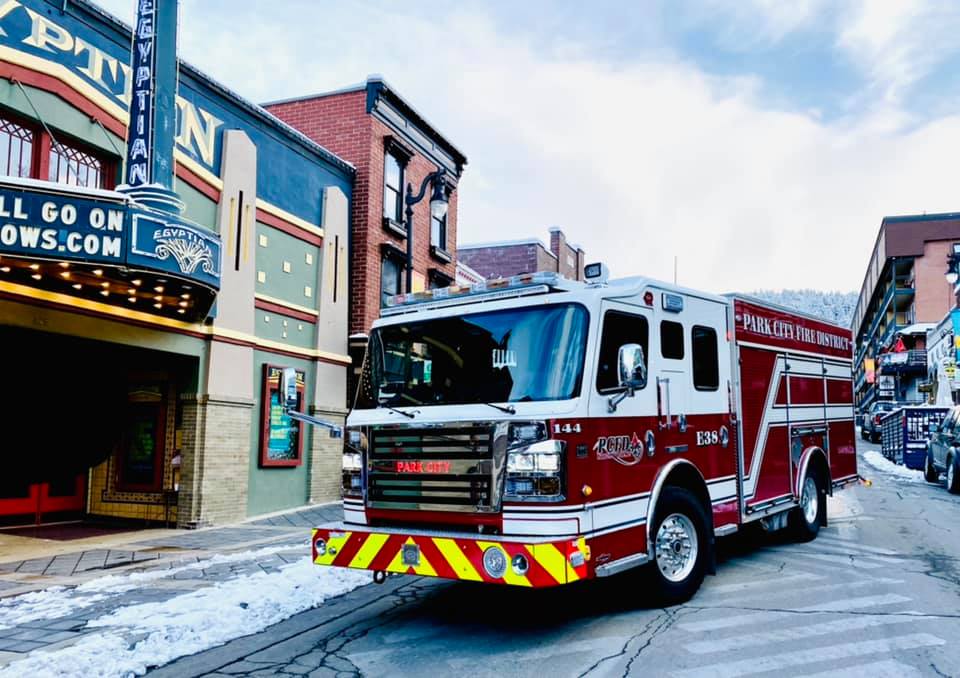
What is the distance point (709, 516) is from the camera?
22.8 feet

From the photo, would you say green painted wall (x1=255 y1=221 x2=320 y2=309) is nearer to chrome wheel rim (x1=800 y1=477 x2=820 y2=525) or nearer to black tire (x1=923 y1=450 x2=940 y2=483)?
chrome wheel rim (x1=800 y1=477 x2=820 y2=525)

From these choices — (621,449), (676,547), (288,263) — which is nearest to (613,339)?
(621,449)

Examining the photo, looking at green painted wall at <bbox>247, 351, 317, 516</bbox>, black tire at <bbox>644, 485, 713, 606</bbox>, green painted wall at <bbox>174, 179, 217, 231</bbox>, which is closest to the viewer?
black tire at <bbox>644, 485, 713, 606</bbox>

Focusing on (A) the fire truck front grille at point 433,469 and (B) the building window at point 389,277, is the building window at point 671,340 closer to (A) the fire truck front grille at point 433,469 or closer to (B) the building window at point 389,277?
(A) the fire truck front grille at point 433,469

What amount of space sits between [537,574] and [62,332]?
789 centimetres

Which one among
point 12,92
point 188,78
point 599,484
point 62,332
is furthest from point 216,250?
point 599,484

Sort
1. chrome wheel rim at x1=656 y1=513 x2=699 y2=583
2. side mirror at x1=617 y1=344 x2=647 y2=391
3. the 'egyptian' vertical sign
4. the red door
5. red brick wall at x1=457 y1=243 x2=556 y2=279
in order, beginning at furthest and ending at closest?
1. red brick wall at x1=457 y1=243 x2=556 y2=279
2. the red door
3. the 'egyptian' vertical sign
4. chrome wheel rim at x1=656 y1=513 x2=699 y2=583
5. side mirror at x1=617 y1=344 x2=647 y2=391

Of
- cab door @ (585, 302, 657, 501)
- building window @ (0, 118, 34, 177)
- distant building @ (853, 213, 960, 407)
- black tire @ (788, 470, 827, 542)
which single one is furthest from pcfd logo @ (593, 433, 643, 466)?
distant building @ (853, 213, 960, 407)

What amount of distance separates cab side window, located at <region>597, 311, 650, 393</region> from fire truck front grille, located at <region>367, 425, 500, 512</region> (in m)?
1.00

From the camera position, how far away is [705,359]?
7324 millimetres

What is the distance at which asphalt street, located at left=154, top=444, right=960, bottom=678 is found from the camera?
5.11 metres

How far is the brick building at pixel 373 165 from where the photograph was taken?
17.0 m

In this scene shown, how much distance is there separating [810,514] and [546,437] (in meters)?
5.87

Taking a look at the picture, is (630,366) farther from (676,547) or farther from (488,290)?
(676,547)
